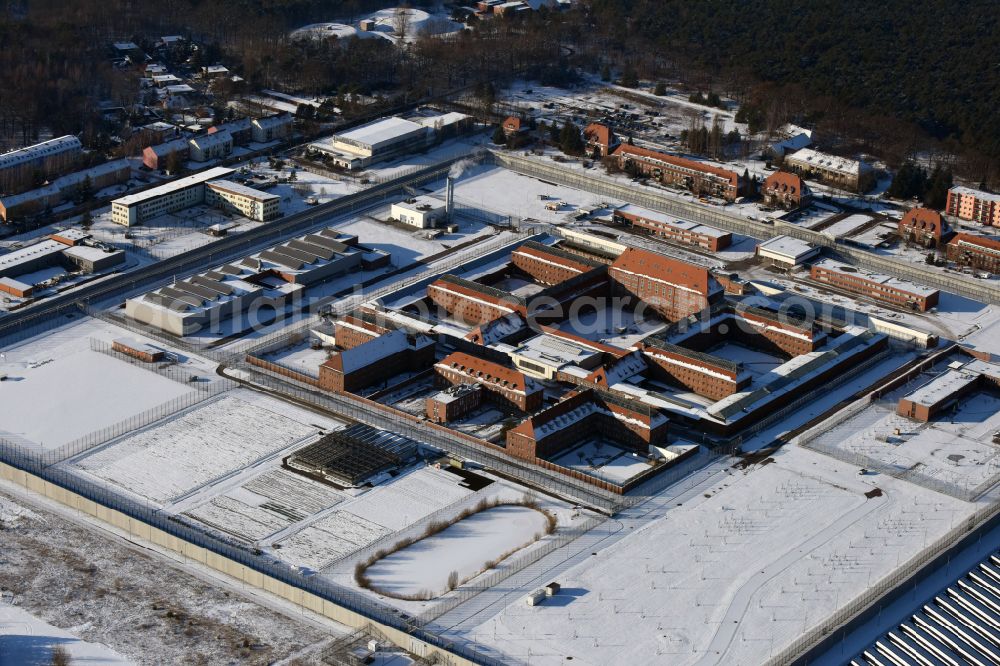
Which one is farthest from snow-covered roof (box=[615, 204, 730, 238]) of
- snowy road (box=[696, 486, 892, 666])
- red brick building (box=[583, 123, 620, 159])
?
snowy road (box=[696, 486, 892, 666])

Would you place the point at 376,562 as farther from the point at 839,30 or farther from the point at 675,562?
the point at 839,30

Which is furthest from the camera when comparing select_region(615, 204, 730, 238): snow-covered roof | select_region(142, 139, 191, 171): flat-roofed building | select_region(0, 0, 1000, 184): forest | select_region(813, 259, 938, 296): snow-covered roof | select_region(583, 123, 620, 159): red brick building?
select_region(0, 0, 1000, 184): forest

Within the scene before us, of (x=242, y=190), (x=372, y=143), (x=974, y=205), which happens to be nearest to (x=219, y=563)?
(x=242, y=190)

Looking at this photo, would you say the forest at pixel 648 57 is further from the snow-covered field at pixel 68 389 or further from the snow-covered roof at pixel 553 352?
the snow-covered roof at pixel 553 352

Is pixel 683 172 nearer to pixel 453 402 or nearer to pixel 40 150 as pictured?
pixel 453 402

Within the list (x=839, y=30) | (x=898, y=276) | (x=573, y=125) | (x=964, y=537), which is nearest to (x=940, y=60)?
(x=839, y=30)

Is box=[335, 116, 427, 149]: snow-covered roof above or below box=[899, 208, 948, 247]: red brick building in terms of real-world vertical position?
above

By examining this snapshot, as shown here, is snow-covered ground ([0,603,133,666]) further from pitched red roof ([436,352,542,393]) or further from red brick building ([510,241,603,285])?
red brick building ([510,241,603,285])
